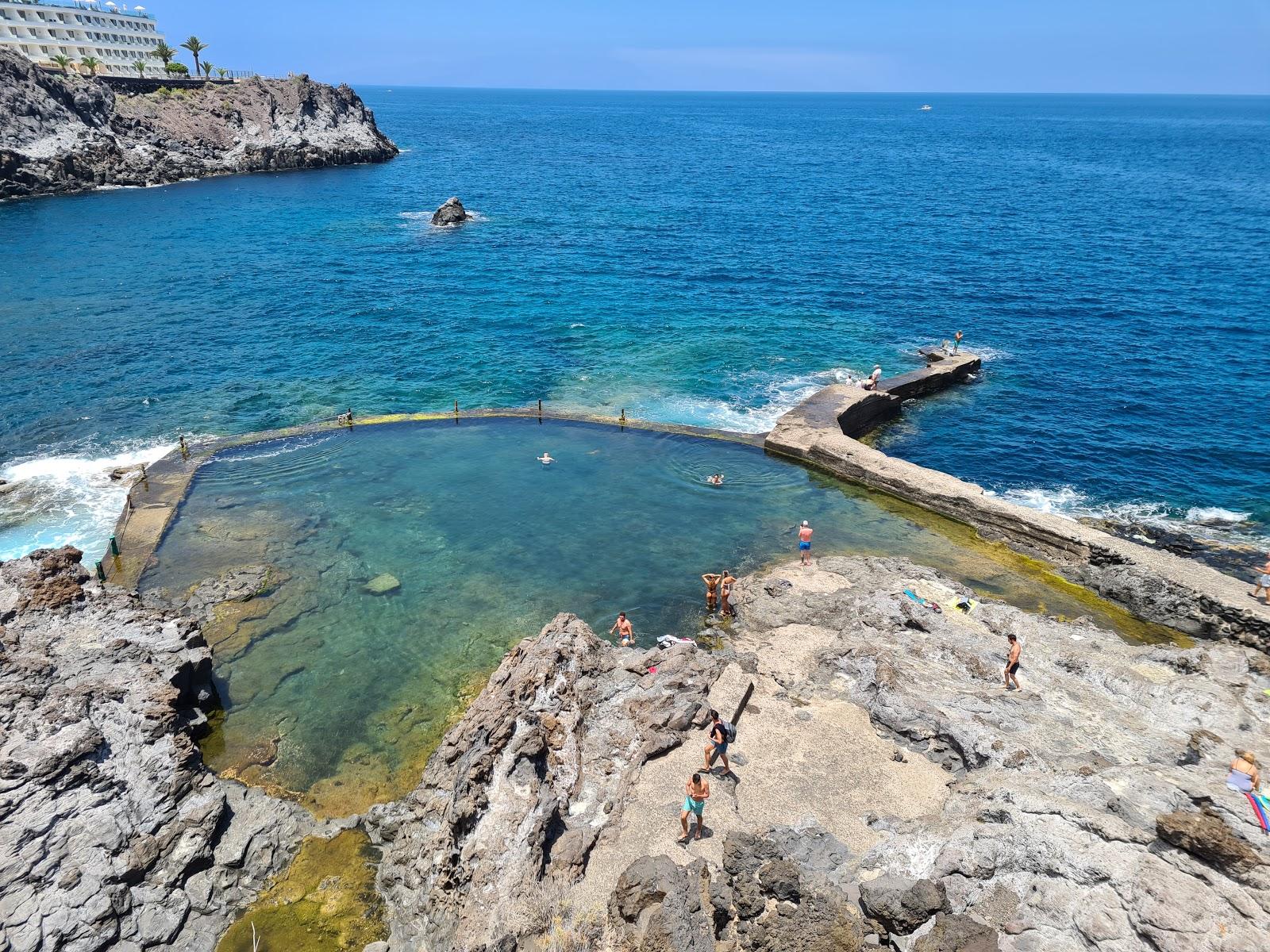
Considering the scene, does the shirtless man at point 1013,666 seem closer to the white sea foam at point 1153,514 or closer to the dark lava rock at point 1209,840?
the dark lava rock at point 1209,840

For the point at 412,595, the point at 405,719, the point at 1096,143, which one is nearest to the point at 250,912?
the point at 405,719

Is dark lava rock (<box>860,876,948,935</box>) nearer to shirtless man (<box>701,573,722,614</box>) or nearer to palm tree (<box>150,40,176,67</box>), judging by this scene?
shirtless man (<box>701,573,722,614</box>)

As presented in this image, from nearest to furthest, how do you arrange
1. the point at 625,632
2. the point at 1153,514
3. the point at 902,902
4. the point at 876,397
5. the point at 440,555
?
the point at 902,902 < the point at 625,632 < the point at 440,555 < the point at 1153,514 < the point at 876,397

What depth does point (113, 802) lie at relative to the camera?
55.5 ft

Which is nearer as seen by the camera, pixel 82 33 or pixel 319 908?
pixel 319 908

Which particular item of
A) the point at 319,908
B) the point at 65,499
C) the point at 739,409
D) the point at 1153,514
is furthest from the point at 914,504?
the point at 65,499

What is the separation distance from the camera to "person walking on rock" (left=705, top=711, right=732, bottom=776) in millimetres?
17672

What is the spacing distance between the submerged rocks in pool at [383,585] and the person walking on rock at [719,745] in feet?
46.1

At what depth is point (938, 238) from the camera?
3378 inches

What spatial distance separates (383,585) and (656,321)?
37.0 m

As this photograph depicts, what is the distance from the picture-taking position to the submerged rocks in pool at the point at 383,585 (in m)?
27.3

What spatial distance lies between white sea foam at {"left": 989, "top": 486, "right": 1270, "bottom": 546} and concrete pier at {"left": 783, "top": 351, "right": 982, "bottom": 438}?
8.30 metres

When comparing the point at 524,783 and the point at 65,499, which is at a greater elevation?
the point at 524,783

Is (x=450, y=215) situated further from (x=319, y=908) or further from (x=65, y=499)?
(x=319, y=908)
